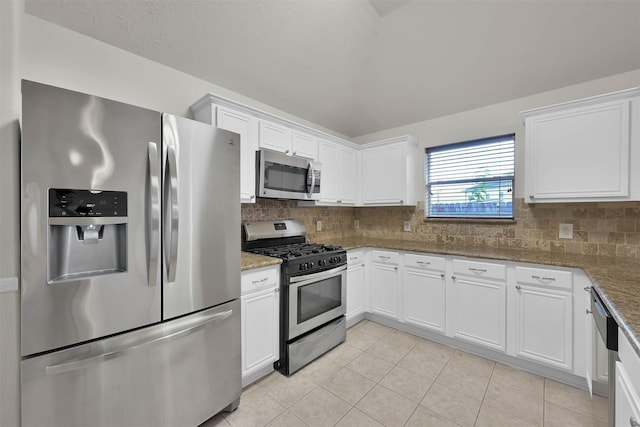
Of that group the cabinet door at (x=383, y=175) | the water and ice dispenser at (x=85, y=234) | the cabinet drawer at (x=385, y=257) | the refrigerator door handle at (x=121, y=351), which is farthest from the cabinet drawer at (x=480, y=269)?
the water and ice dispenser at (x=85, y=234)

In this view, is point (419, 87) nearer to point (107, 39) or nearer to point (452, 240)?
point (452, 240)

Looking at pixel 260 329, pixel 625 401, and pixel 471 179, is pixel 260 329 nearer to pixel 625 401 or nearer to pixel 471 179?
pixel 625 401

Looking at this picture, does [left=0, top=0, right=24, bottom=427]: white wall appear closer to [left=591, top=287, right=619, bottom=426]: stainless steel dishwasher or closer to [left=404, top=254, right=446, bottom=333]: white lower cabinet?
[left=591, top=287, right=619, bottom=426]: stainless steel dishwasher

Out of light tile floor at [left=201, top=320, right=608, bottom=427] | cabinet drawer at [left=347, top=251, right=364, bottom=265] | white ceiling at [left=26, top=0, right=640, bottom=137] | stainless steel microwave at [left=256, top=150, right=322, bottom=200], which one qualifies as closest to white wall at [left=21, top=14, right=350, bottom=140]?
white ceiling at [left=26, top=0, right=640, bottom=137]

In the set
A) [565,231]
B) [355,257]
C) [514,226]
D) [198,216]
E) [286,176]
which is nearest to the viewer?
[198,216]

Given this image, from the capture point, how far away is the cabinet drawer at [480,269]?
231 cm

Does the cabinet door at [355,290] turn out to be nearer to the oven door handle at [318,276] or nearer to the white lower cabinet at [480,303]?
the oven door handle at [318,276]

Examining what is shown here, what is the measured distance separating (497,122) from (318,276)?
8.48ft

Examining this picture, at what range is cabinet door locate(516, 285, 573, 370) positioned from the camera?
2.03 meters

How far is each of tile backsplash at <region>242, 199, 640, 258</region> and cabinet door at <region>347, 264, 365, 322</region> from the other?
751 millimetres

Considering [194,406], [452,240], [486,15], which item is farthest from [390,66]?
[194,406]

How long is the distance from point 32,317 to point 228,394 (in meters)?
1.16

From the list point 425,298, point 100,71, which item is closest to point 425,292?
point 425,298

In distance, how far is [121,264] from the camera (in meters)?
1.34
